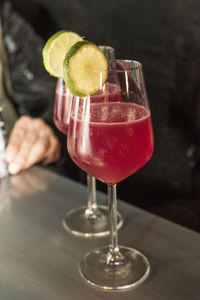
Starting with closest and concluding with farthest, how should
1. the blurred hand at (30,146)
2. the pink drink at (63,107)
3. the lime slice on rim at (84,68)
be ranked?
the lime slice on rim at (84,68)
the pink drink at (63,107)
the blurred hand at (30,146)

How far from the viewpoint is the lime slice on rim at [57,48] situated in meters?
0.80

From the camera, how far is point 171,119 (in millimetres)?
2105

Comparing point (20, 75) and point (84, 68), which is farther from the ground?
point (84, 68)

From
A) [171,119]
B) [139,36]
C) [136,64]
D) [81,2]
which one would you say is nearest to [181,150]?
[171,119]

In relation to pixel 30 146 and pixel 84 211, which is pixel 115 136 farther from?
pixel 30 146

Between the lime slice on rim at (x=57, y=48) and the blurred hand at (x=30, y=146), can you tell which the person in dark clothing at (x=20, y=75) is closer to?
the blurred hand at (x=30, y=146)

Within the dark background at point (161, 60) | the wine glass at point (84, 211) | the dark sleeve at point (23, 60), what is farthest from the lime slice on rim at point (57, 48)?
the dark sleeve at point (23, 60)

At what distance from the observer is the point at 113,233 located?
28.9 inches

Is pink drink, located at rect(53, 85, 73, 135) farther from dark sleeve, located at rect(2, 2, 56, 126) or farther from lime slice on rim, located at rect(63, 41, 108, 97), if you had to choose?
dark sleeve, located at rect(2, 2, 56, 126)

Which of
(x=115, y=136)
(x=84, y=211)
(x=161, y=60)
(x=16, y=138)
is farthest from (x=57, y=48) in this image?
(x=161, y=60)

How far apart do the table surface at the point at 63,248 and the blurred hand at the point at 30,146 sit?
0.29 feet

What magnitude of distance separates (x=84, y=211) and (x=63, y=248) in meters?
0.17

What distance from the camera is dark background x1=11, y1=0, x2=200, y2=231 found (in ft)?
6.31

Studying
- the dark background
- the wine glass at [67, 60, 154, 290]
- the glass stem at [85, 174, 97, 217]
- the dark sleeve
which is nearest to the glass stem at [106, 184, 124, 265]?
the wine glass at [67, 60, 154, 290]
